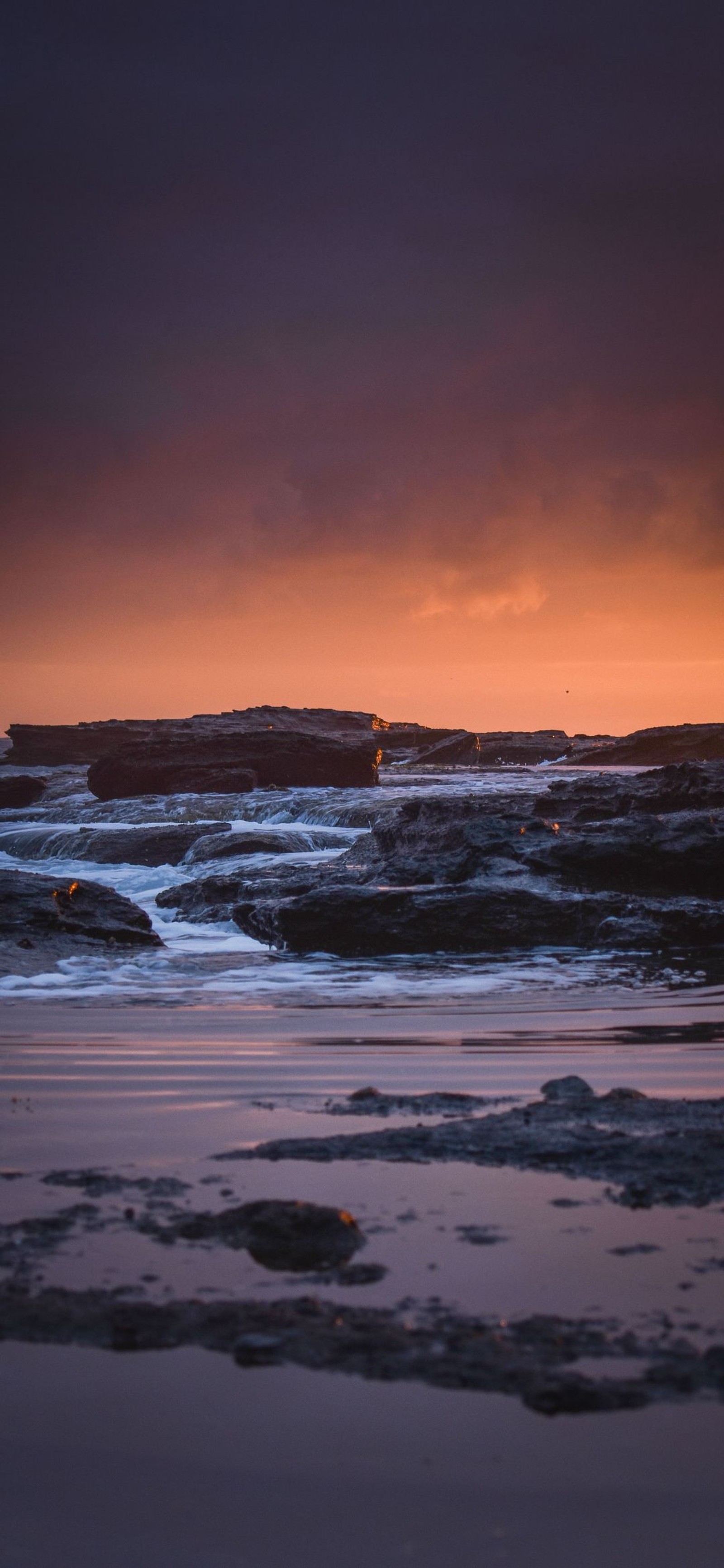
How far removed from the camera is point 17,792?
32969 millimetres

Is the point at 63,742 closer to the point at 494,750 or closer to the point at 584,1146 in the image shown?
the point at 494,750

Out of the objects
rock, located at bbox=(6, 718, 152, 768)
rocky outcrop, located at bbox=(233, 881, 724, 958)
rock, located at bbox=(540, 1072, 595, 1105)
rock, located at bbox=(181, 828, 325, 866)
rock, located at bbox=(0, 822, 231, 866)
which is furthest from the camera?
rock, located at bbox=(6, 718, 152, 768)

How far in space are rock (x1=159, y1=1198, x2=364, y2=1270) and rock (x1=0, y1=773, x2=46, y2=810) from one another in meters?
30.3

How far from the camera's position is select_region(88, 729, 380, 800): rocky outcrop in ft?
112

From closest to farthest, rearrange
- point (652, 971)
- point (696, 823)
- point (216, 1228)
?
1. point (216, 1228)
2. point (652, 971)
3. point (696, 823)

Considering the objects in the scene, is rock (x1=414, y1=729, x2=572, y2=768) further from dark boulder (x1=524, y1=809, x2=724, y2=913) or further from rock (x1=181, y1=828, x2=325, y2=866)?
dark boulder (x1=524, y1=809, x2=724, y2=913)

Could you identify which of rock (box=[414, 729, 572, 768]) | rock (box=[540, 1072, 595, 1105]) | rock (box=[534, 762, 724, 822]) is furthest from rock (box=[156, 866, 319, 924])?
rock (box=[414, 729, 572, 768])

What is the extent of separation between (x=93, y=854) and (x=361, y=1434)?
53.3ft

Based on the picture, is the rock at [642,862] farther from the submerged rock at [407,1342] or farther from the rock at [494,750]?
the rock at [494,750]

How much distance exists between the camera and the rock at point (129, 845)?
16.6 meters

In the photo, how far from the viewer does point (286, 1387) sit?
1.99 metres

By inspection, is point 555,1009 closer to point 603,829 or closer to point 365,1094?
point 365,1094

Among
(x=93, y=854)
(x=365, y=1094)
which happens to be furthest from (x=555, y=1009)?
(x=93, y=854)

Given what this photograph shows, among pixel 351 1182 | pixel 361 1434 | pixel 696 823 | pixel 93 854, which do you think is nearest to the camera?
pixel 361 1434
